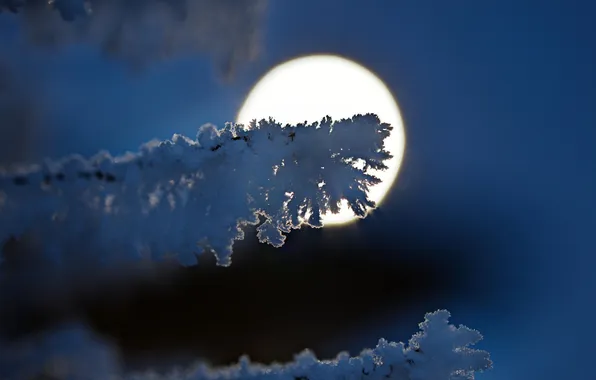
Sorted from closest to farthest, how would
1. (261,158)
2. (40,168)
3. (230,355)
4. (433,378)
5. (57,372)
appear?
(40,168) < (261,158) < (433,378) < (57,372) < (230,355)

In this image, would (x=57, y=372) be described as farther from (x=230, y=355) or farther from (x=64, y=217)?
(x=230, y=355)

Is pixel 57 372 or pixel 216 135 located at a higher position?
pixel 216 135

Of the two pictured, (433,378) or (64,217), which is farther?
(433,378)

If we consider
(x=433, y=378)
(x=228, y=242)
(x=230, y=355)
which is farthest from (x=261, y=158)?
(x=230, y=355)

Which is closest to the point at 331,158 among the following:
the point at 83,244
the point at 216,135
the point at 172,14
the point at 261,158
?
the point at 261,158

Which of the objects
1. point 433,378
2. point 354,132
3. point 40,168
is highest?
point 354,132

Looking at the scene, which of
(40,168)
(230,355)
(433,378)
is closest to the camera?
(40,168)
